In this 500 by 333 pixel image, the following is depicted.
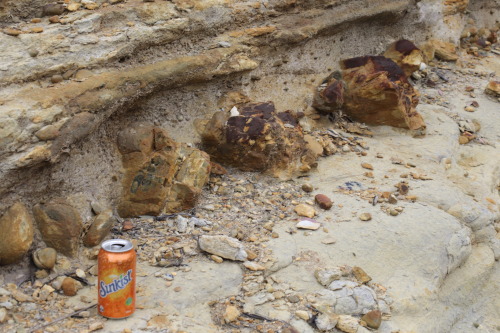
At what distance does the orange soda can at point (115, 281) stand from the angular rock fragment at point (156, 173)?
77 cm

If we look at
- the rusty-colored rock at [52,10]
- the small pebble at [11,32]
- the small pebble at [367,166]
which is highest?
the rusty-colored rock at [52,10]

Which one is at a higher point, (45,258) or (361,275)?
(45,258)

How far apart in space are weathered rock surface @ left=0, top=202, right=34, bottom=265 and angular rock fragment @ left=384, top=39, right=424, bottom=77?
3303 mm

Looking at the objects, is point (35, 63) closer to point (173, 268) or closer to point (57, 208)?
point (57, 208)

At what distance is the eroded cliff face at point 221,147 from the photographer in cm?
280

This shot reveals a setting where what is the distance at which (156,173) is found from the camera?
10.5 feet

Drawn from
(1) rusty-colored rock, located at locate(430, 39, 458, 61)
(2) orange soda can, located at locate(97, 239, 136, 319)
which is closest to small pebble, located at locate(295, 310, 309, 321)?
(2) orange soda can, located at locate(97, 239, 136, 319)

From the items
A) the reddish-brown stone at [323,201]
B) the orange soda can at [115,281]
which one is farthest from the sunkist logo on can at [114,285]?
the reddish-brown stone at [323,201]

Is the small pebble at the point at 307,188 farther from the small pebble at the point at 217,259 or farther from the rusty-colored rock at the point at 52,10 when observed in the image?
the rusty-colored rock at the point at 52,10

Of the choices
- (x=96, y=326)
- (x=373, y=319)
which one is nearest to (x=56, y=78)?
(x=96, y=326)

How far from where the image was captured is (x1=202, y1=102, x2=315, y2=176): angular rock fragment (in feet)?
11.6

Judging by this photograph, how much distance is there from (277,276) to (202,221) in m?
0.53

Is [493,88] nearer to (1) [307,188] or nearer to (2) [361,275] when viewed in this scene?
(1) [307,188]

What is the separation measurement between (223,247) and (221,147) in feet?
2.85
